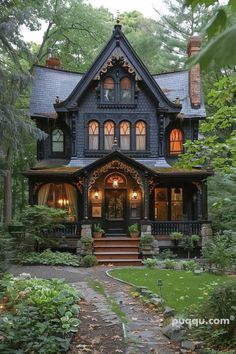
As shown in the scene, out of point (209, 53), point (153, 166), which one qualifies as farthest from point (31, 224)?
point (209, 53)

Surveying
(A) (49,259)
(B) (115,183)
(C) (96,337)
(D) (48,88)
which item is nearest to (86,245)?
(A) (49,259)

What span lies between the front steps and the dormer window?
621cm

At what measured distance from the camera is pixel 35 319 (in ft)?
22.3

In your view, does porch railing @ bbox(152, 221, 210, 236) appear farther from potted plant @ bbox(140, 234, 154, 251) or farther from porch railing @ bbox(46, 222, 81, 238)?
porch railing @ bbox(46, 222, 81, 238)

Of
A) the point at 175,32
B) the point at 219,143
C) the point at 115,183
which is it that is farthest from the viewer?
the point at 175,32

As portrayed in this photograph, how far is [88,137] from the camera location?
23.3 metres

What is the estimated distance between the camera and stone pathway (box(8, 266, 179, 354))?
6.70 metres

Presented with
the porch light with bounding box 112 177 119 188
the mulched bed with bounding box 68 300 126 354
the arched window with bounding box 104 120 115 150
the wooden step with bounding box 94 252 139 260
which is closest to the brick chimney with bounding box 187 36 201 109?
the arched window with bounding box 104 120 115 150

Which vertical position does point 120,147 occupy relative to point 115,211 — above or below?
above

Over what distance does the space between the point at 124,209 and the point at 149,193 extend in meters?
1.56

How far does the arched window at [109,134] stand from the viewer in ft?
76.4

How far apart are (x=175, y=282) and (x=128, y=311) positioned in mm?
3639

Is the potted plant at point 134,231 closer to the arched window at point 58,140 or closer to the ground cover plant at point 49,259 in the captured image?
the ground cover plant at point 49,259

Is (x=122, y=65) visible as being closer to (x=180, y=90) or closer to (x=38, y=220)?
(x=180, y=90)
